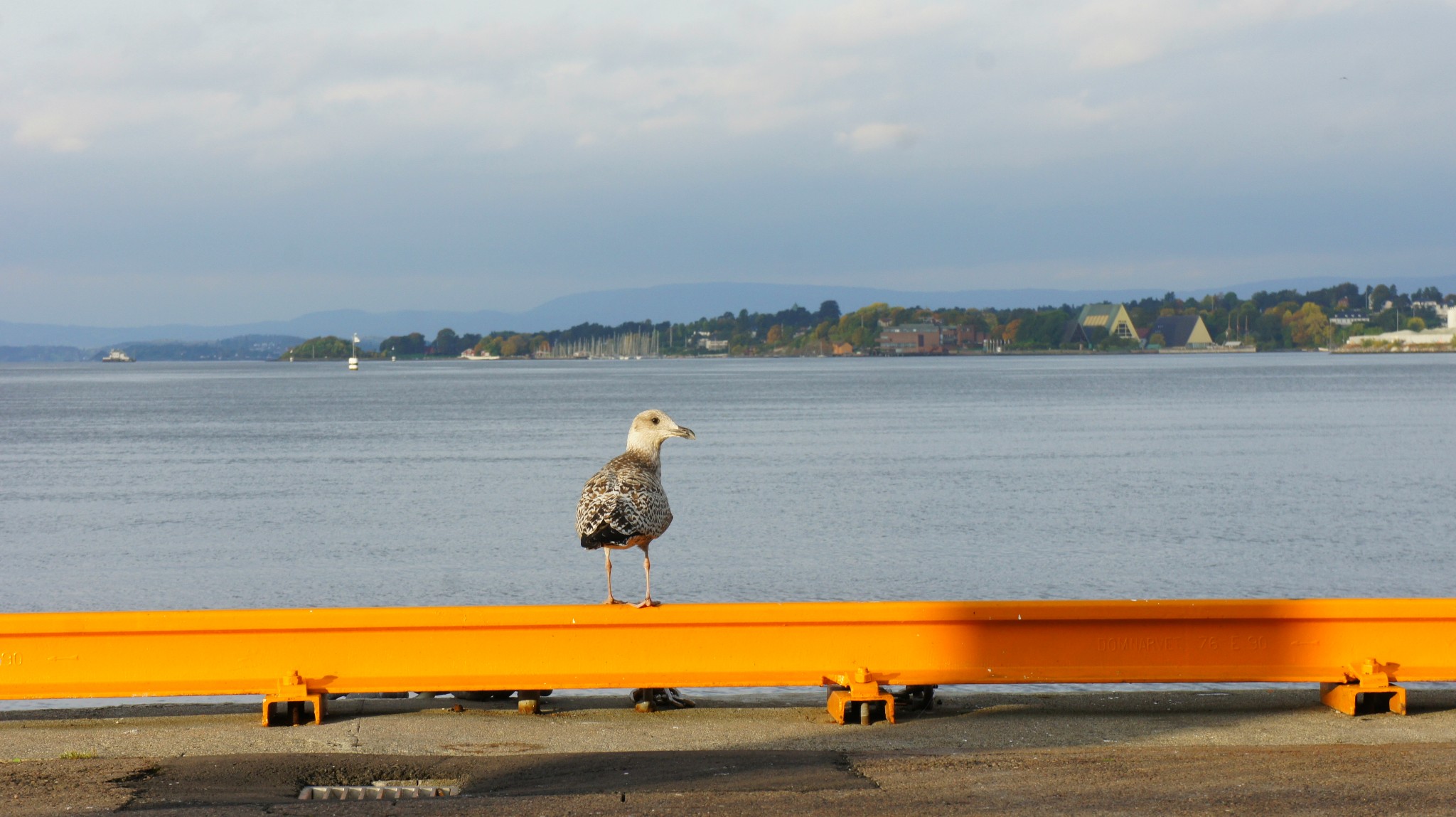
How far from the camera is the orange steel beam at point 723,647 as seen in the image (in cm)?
881

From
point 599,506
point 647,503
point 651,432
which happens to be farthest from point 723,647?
point 651,432

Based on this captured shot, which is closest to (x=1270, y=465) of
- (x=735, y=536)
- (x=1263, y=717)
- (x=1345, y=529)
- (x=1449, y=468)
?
(x=1449, y=468)

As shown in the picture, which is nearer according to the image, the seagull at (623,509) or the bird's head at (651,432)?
the seagull at (623,509)

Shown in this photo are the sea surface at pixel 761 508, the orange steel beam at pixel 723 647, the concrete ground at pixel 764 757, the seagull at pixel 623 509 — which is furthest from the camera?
the sea surface at pixel 761 508

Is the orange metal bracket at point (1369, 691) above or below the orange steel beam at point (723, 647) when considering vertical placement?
below

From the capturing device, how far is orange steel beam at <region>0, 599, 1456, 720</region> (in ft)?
28.9

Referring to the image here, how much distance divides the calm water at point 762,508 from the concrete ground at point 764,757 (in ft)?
36.3

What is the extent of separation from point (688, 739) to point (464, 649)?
1493 millimetres

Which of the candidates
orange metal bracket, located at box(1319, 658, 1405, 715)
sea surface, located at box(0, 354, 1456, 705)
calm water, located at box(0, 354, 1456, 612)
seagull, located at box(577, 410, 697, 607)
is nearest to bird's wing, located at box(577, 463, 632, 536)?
seagull, located at box(577, 410, 697, 607)

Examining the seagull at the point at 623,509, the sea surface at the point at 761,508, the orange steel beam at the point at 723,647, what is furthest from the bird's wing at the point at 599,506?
the sea surface at the point at 761,508

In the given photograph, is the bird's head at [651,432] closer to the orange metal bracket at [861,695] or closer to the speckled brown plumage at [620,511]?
the speckled brown plumage at [620,511]

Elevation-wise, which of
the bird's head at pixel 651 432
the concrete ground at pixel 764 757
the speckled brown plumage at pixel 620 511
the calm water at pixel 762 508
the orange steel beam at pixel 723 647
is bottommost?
the calm water at pixel 762 508

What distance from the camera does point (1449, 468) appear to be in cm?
4375

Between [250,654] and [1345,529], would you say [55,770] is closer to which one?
[250,654]
